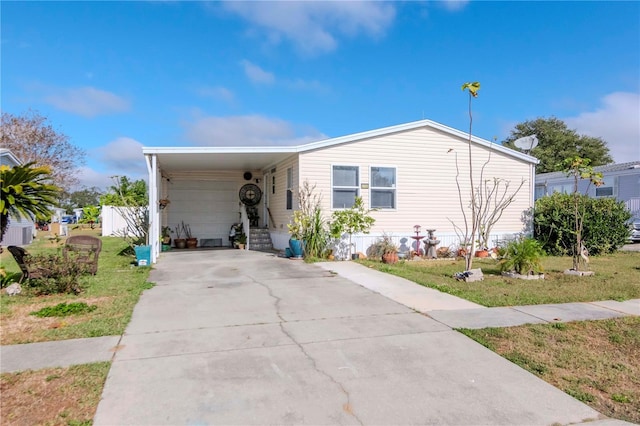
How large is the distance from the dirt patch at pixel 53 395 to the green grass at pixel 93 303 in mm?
1126

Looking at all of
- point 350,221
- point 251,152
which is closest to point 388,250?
point 350,221

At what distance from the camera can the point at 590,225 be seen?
13648 mm

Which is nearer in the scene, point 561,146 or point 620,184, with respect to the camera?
point 620,184

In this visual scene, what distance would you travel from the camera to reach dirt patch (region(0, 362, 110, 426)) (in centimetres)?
285

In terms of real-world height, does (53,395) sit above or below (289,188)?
below

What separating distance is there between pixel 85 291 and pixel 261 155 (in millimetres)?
7177

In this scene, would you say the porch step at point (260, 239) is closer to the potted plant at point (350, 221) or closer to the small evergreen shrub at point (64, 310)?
the potted plant at point (350, 221)

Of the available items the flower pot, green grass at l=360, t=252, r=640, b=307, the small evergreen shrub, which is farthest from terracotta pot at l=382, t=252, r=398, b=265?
the flower pot

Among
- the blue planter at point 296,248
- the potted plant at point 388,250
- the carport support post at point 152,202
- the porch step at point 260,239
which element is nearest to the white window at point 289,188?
the blue planter at point 296,248

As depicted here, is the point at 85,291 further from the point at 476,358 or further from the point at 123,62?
the point at 123,62

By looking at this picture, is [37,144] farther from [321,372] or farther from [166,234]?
[321,372]

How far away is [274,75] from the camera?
16.6 meters

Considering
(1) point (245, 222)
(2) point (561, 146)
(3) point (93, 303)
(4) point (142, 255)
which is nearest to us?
(3) point (93, 303)

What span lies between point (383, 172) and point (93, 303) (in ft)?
30.2
